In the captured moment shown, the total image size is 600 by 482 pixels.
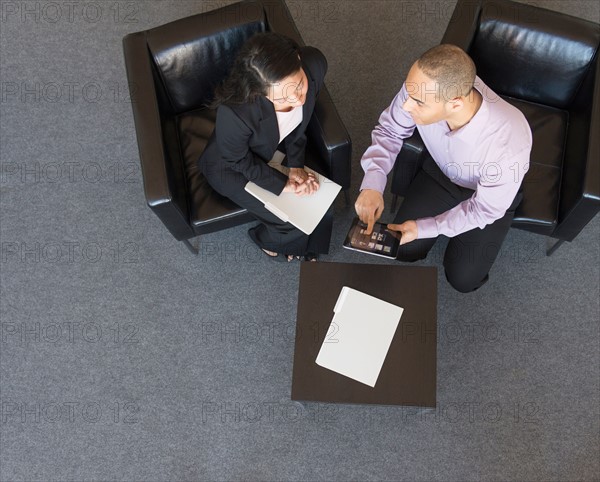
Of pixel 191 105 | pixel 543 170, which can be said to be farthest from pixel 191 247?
pixel 543 170

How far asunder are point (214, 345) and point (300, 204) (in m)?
0.72

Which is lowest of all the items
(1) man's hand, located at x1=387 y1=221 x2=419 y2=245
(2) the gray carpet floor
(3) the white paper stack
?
(2) the gray carpet floor

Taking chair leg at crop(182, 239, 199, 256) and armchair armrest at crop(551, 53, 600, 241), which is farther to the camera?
chair leg at crop(182, 239, 199, 256)

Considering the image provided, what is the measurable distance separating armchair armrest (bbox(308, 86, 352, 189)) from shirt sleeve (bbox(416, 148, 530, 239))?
1.17 ft

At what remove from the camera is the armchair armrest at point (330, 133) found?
185 cm

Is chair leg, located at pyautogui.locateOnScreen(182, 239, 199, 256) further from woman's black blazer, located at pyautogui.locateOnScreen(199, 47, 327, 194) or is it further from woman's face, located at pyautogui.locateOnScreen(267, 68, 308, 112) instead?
woman's face, located at pyautogui.locateOnScreen(267, 68, 308, 112)

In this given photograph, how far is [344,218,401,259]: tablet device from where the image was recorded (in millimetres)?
1705

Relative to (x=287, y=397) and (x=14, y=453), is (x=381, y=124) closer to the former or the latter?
(x=287, y=397)

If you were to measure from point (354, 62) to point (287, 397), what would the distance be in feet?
5.31

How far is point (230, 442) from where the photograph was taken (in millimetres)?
2057

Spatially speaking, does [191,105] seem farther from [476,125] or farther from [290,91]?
[476,125]

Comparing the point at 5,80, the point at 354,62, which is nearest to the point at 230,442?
the point at 354,62

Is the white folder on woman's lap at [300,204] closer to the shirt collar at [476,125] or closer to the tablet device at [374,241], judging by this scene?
the tablet device at [374,241]

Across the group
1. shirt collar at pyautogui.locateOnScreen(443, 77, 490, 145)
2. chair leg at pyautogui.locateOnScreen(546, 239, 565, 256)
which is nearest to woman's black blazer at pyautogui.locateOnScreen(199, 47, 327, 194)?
shirt collar at pyautogui.locateOnScreen(443, 77, 490, 145)
